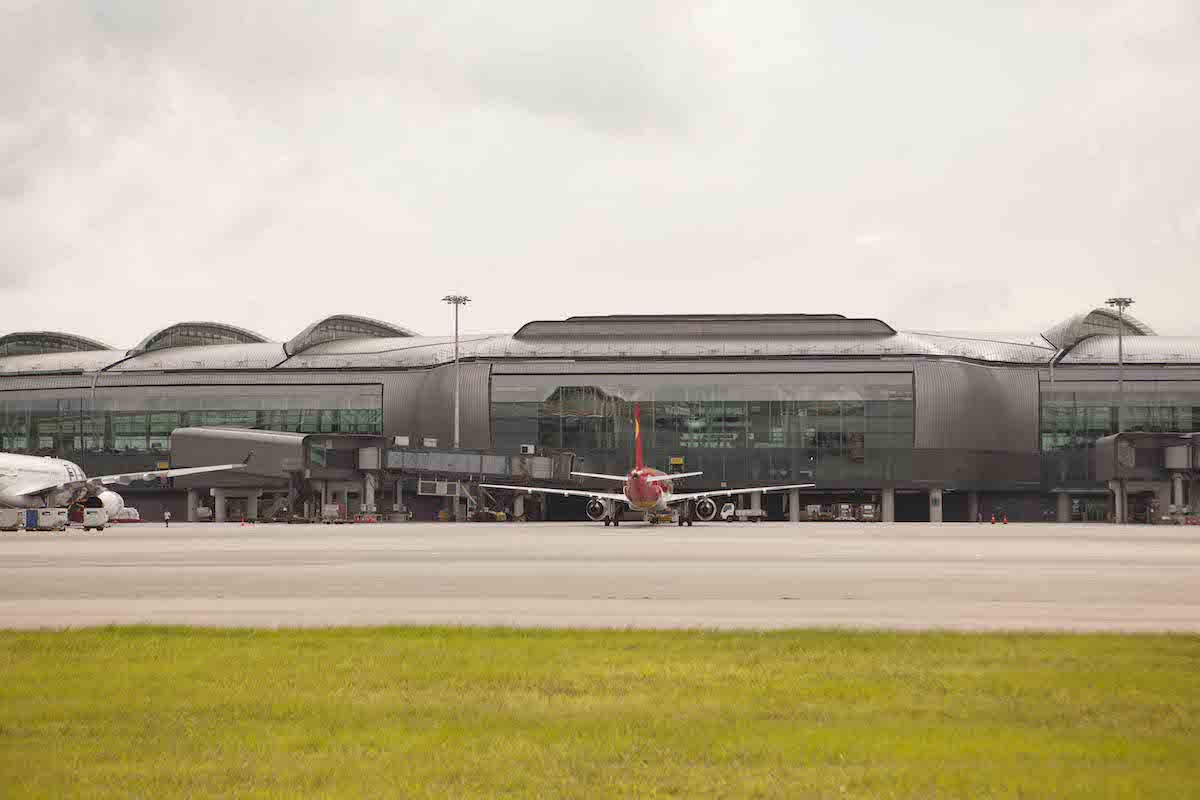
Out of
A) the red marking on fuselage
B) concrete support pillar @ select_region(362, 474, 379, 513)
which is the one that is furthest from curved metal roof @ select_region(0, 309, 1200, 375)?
the red marking on fuselage

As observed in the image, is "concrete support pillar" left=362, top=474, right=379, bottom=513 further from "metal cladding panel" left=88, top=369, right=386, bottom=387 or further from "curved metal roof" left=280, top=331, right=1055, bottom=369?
"metal cladding panel" left=88, top=369, right=386, bottom=387

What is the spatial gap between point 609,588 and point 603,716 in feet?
49.4

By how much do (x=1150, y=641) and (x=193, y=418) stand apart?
127m

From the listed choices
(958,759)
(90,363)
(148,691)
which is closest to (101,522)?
(148,691)

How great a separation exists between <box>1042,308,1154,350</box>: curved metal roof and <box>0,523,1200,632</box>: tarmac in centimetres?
9478

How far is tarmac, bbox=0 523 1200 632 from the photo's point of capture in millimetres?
19156

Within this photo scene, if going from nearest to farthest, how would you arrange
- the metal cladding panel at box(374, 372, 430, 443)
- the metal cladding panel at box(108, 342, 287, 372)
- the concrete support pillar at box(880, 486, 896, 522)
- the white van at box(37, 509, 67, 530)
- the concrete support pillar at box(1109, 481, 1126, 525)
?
the white van at box(37, 509, 67, 530) < the concrete support pillar at box(1109, 481, 1126, 525) < the concrete support pillar at box(880, 486, 896, 522) < the metal cladding panel at box(374, 372, 430, 443) < the metal cladding panel at box(108, 342, 287, 372)

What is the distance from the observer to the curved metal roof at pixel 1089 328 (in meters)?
132

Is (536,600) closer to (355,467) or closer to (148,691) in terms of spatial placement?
(148,691)

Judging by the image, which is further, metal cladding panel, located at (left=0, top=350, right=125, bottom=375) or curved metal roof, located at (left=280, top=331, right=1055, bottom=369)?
metal cladding panel, located at (left=0, top=350, right=125, bottom=375)

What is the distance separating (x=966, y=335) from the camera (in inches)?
5448

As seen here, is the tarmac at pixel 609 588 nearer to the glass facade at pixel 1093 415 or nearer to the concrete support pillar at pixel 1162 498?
the concrete support pillar at pixel 1162 498

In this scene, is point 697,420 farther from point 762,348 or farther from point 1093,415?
point 1093,415

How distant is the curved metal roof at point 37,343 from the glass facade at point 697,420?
6409cm
